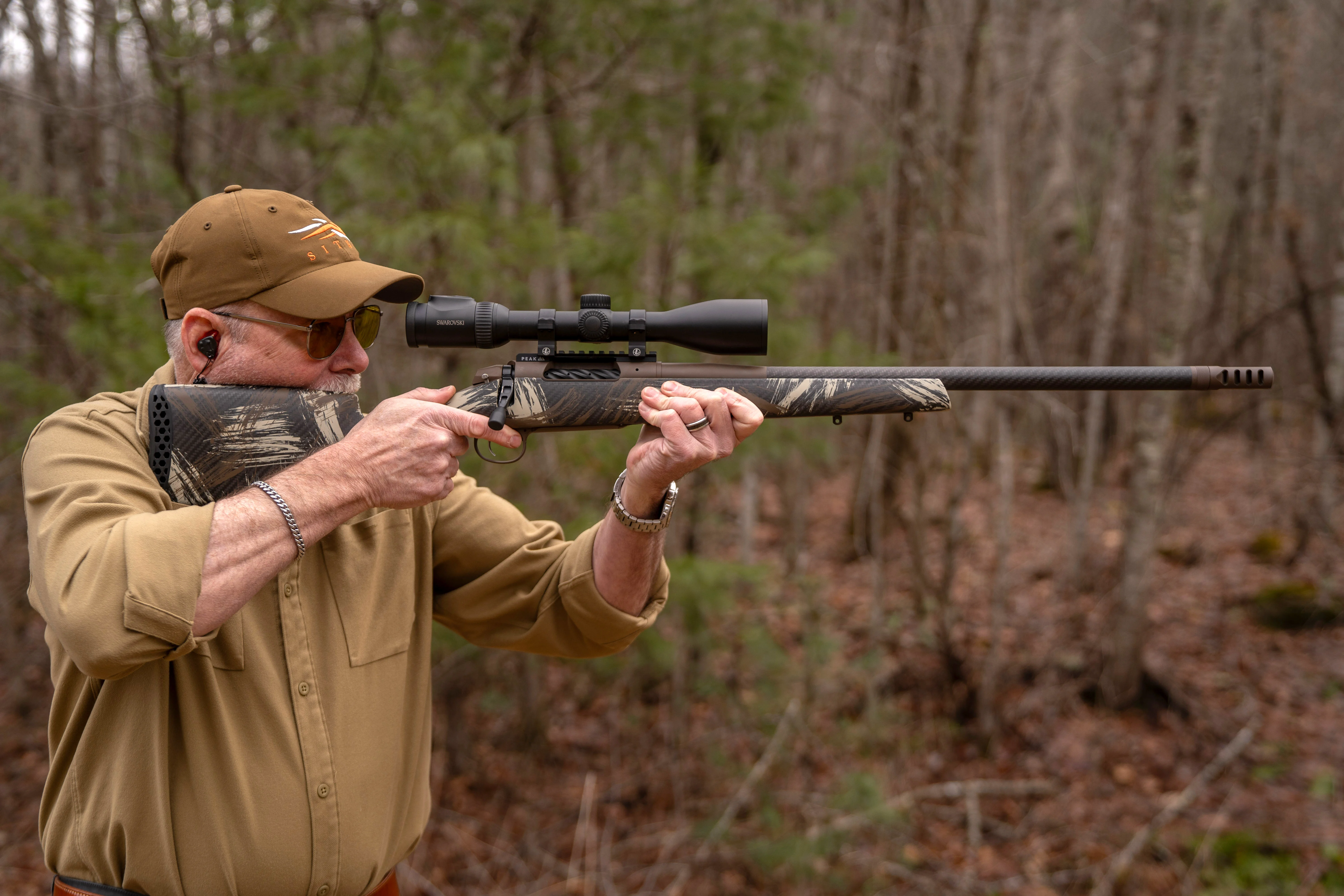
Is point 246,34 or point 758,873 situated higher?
point 246,34

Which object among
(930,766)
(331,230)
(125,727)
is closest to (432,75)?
(331,230)

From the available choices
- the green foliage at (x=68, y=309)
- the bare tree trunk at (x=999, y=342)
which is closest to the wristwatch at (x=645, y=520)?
the green foliage at (x=68, y=309)

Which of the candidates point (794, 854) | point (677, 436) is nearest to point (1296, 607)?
point (794, 854)

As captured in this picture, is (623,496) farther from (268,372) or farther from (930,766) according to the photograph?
(930,766)

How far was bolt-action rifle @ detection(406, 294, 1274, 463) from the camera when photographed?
101 inches

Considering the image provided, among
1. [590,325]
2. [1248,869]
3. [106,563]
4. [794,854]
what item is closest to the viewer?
[106,563]

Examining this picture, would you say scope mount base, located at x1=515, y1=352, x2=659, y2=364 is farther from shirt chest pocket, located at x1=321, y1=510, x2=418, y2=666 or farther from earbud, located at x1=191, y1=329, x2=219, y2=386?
earbud, located at x1=191, y1=329, x2=219, y2=386

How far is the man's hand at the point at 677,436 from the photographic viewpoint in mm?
2424

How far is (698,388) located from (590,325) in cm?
42

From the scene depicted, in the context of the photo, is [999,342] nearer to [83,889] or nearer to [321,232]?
A: [321,232]

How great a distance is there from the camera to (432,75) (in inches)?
220

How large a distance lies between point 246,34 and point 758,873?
6644mm

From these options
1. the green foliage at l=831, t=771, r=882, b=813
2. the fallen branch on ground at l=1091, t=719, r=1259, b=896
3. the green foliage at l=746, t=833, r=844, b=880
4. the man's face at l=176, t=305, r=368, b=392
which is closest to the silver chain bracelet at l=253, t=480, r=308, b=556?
the man's face at l=176, t=305, r=368, b=392

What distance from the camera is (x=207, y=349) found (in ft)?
7.44
